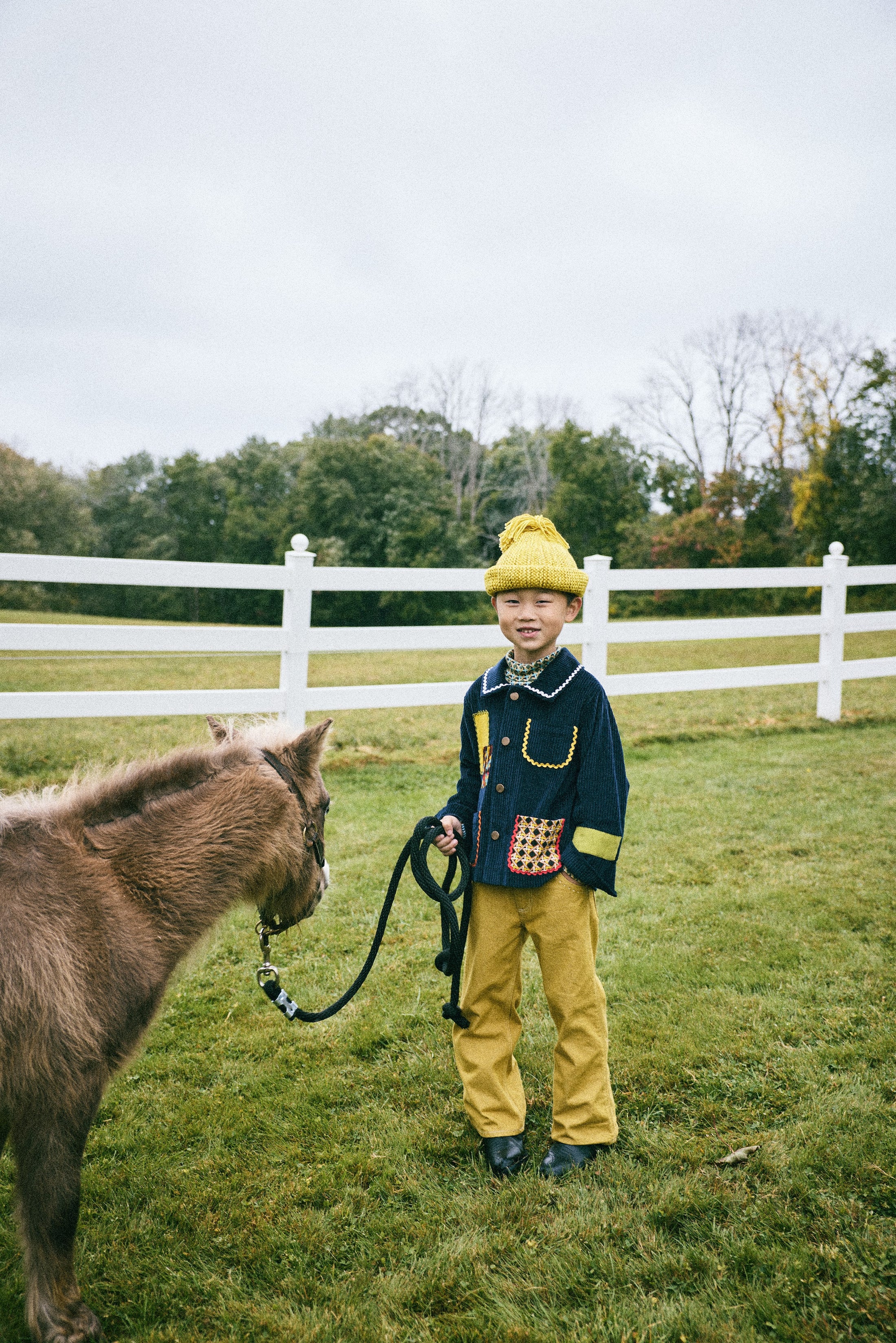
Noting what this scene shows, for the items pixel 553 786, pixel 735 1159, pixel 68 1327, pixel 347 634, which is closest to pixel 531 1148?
pixel 735 1159

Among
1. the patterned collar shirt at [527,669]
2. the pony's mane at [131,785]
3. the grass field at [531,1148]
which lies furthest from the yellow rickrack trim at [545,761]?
the grass field at [531,1148]

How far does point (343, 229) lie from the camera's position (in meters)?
26.5

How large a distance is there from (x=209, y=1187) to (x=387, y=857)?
2.58m

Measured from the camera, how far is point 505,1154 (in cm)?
227

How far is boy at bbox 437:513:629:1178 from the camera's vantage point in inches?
87.0

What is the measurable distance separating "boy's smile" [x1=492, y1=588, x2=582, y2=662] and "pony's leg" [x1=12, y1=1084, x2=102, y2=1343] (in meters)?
1.54

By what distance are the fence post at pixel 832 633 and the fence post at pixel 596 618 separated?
2.81 metres

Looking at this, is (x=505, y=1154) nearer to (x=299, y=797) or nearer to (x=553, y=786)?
(x=553, y=786)

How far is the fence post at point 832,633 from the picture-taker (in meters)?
8.34

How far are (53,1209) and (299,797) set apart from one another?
1.02m

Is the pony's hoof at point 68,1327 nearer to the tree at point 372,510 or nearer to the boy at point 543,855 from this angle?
the boy at point 543,855

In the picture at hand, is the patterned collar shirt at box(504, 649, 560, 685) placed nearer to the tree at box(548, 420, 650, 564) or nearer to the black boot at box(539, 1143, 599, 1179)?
the black boot at box(539, 1143, 599, 1179)

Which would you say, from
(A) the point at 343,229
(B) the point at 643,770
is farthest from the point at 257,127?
(B) the point at 643,770

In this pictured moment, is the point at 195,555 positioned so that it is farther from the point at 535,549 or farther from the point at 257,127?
the point at 535,549
